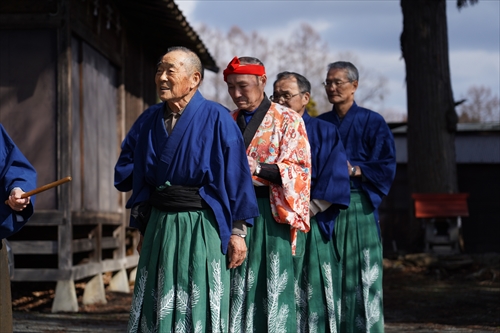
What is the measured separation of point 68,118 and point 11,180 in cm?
425

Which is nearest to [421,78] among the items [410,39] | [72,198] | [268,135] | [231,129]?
[410,39]

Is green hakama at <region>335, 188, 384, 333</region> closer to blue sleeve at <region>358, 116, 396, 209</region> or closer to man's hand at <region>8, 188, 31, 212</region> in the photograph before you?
blue sleeve at <region>358, 116, 396, 209</region>

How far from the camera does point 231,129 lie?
4254 mm

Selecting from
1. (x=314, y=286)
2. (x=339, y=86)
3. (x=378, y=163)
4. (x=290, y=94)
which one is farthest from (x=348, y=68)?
(x=314, y=286)

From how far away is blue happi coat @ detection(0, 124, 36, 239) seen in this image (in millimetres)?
4332

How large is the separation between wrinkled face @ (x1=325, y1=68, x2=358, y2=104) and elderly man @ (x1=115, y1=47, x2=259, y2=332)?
6.90 feet

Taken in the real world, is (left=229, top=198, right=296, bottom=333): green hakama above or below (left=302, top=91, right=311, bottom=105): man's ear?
below

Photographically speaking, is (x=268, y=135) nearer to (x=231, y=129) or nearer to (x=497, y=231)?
(x=231, y=129)

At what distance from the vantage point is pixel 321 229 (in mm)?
5691

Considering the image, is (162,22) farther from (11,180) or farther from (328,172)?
(11,180)

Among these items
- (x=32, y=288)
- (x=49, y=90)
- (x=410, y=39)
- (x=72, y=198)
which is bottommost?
(x=32, y=288)

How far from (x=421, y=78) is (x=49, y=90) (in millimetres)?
7146

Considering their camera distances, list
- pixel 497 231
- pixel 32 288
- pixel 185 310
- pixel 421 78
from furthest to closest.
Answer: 1. pixel 497 231
2. pixel 421 78
3. pixel 32 288
4. pixel 185 310

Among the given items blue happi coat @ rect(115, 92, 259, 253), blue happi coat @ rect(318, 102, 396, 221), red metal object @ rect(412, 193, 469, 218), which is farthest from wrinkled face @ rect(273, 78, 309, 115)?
red metal object @ rect(412, 193, 469, 218)
